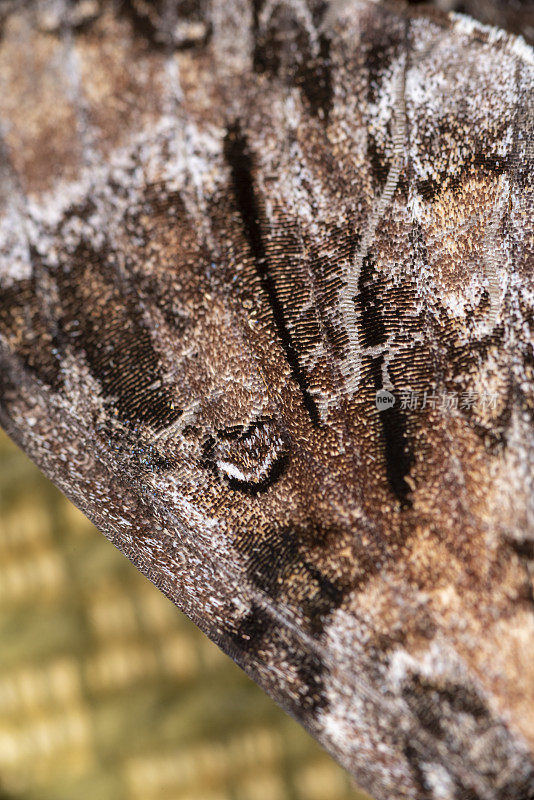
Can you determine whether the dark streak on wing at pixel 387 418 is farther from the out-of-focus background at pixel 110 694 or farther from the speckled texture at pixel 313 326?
the out-of-focus background at pixel 110 694

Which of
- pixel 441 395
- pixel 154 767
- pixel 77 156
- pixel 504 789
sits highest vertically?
pixel 77 156

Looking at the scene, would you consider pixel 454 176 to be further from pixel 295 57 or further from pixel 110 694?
pixel 110 694

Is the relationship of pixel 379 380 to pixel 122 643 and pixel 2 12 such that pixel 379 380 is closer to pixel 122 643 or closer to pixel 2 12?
pixel 2 12

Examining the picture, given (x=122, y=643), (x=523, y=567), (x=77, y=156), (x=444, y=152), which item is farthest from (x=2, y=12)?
(x=122, y=643)

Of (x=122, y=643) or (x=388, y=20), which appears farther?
(x=122, y=643)

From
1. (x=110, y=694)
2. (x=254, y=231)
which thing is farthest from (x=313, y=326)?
(x=110, y=694)

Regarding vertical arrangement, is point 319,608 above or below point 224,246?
below

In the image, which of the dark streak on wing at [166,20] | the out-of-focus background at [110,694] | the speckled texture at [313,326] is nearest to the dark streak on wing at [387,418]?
the speckled texture at [313,326]
